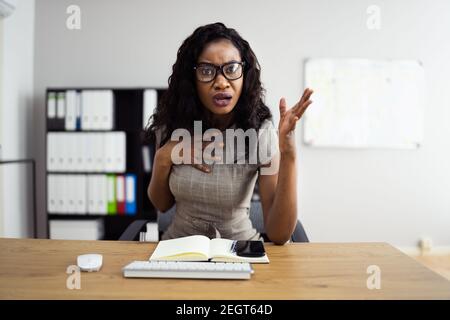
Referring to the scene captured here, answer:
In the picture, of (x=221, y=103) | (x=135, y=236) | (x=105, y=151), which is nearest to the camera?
(x=221, y=103)

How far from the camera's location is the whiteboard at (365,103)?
10.3ft

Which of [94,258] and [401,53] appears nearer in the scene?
[94,258]

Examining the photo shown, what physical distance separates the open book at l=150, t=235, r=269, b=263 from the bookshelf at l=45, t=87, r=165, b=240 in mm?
1886

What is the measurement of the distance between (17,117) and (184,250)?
8.70ft

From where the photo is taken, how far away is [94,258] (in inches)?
37.8

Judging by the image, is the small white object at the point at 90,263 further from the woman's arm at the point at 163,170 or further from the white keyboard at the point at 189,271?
the woman's arm at the point at 163,170

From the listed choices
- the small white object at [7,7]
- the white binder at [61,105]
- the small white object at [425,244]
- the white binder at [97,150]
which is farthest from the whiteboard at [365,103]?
the small white object at [7,7]

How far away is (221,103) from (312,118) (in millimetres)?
2079

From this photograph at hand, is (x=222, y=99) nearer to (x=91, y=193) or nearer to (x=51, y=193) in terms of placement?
(x=91, y=193)

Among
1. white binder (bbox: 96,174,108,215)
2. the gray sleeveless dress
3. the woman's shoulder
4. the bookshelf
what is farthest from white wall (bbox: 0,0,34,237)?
the gray sleeveless dress

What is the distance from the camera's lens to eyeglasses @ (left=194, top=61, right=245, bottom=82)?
1271 millimetres

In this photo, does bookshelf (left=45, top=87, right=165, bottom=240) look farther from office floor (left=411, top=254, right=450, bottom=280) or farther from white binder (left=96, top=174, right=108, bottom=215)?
office floor (left=411, top=254, right=450, bottom=280)

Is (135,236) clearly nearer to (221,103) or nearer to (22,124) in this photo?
(221,103)
